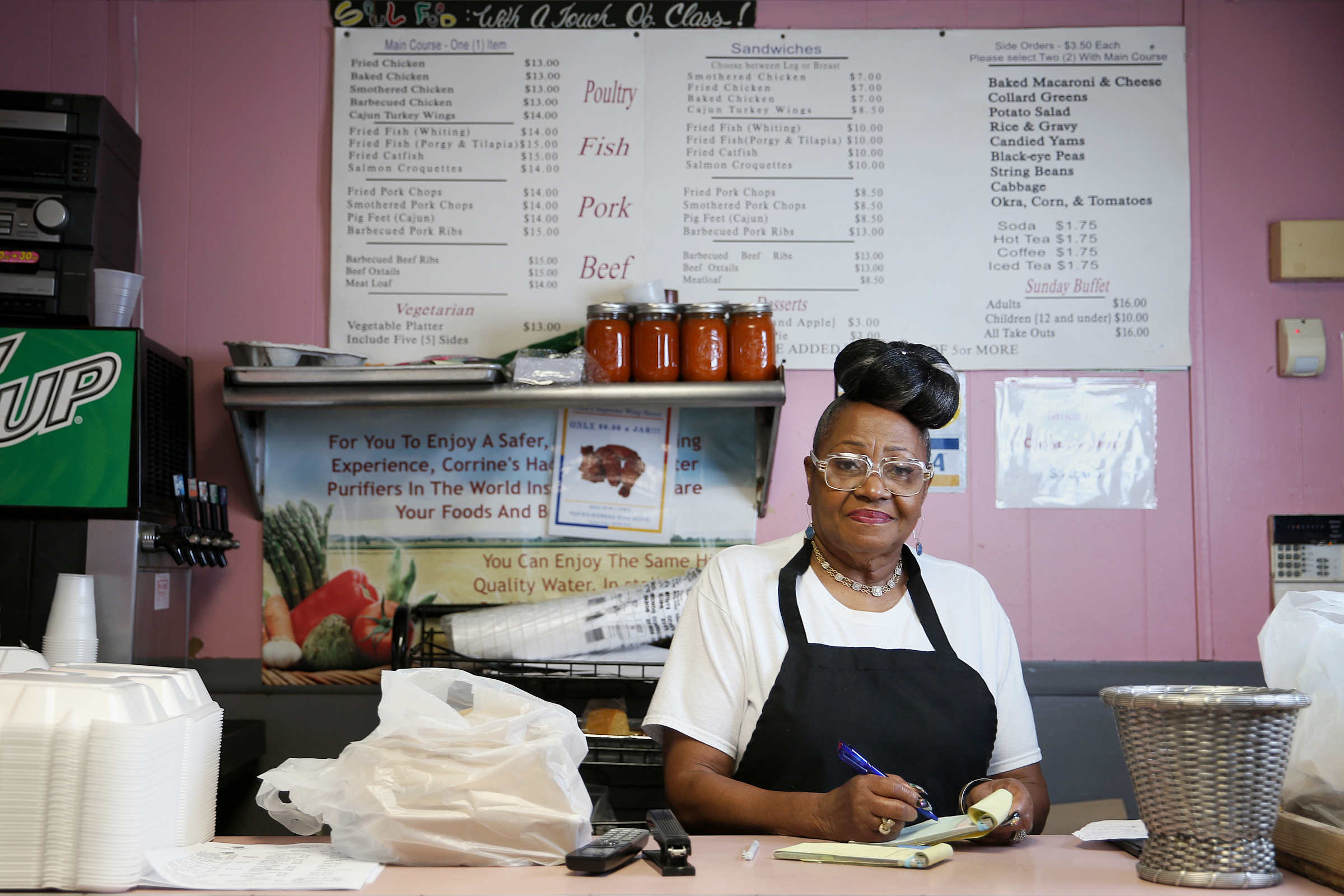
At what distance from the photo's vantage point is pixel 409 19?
2.85 m

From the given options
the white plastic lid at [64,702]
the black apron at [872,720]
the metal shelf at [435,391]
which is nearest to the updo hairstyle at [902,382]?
the black apron at [872,720]

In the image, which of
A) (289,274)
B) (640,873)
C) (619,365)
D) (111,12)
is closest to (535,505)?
(619,365)

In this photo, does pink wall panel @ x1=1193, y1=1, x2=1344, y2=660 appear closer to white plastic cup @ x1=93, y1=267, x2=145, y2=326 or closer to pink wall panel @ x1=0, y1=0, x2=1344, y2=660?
pink wall panel @ x1=0, y1=0, x2=1344, y2=660

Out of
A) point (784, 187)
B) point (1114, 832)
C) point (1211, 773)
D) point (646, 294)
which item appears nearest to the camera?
point (1211, 773)

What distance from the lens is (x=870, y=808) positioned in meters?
1.40

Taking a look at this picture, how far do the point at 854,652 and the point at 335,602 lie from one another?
1556 mm

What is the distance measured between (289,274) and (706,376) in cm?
124

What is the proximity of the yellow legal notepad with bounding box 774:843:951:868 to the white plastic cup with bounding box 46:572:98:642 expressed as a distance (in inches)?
67.2

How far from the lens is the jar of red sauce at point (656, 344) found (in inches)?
A: 99.6

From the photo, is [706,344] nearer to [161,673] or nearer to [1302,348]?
[161,673]

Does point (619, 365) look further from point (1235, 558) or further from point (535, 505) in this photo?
point (1235, 558)

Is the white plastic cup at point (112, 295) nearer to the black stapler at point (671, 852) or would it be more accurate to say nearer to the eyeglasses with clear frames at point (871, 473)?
the eyeglasses with clear frames at point (871, 473)

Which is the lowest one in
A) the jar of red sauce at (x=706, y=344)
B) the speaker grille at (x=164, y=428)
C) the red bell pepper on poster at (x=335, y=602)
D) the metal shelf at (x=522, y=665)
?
the metal shelf at (x=522, y=665)

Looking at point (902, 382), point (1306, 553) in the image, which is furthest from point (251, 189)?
point (1306, 553)
